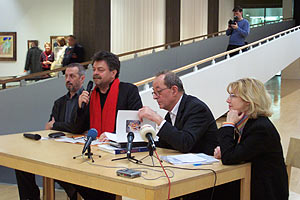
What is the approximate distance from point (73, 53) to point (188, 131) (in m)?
5.98

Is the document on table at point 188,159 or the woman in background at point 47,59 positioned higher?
the woman in background at point 47,59

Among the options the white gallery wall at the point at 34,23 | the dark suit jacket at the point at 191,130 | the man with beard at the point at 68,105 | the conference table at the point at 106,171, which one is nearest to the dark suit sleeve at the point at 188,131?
the dark suit jacket at the point at 191,130

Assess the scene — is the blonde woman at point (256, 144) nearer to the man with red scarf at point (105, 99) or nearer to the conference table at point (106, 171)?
the conference table at point (106, 171)

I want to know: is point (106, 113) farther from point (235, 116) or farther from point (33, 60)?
point (33, 60)

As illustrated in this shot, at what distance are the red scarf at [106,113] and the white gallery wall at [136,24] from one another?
9174mm

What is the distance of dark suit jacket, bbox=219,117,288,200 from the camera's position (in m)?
2.79

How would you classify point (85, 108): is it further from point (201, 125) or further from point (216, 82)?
point (216, 82)

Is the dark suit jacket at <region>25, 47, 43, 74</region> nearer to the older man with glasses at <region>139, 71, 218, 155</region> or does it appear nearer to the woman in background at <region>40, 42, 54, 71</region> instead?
the woman in background at <region>40, 42, 54, 71</region>

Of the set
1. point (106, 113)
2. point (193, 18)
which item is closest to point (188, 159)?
point (106, 113)

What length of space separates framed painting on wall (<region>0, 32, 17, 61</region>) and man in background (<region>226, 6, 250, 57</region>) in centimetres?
622

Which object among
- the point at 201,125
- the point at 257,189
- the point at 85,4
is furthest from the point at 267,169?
the point at 85,4

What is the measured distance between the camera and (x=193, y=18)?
696 inches

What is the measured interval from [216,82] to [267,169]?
588 centimetres

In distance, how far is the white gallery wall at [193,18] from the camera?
1712 cm
